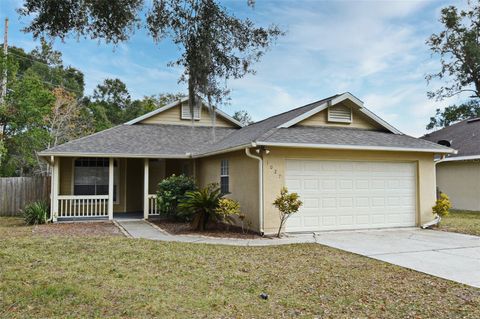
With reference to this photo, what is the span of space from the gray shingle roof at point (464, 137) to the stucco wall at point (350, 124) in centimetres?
839

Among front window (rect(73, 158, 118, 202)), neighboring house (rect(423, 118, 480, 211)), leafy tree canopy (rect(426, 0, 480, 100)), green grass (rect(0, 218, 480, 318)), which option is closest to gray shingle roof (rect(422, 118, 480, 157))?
neighboring house (rect(423, 118, 480, 211))

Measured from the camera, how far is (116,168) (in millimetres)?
16656

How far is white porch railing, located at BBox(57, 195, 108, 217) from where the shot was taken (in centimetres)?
1416

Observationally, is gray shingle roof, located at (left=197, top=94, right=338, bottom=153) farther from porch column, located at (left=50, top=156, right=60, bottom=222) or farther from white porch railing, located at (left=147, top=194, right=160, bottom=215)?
porch column, located at (left=50, top=156, right=60, bottom=222)

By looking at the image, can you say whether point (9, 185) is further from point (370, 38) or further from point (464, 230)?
point (464, 230)

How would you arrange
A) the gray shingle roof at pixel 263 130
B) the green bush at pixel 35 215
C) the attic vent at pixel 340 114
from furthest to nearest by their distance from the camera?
1. the green bush at pixel 35 215
2. the attic vent at pixel 340 114
3. the gray shingle roof at pixel 263 130

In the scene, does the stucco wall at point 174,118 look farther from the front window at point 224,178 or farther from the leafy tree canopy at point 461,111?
the leafy tree canopy at point 461,111

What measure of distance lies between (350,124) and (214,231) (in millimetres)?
5848

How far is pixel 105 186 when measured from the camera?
1603cm

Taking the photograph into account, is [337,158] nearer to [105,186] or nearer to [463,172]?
[105,186]

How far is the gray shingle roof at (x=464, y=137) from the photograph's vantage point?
19.2 meters

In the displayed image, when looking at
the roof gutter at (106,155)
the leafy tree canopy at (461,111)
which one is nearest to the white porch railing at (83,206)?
the roof gutter at (106,155)

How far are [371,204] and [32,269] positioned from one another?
9.20 meters

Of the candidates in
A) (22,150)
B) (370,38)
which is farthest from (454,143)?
(22,150)
